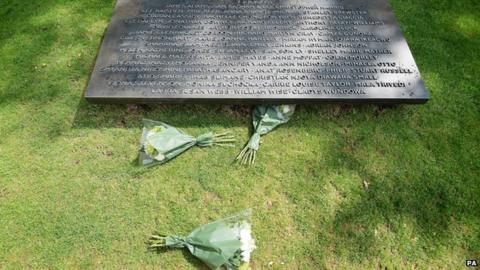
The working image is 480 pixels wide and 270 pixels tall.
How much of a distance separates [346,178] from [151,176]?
200 cm

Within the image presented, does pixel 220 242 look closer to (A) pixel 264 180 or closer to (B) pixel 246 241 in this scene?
(B) pixel 246 241

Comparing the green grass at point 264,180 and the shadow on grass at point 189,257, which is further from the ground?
the green grass at point 264,180

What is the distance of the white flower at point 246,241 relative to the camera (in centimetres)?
300

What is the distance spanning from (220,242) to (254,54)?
209 centimetres

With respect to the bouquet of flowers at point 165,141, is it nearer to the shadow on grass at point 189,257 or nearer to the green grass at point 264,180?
the green grass at point 264,180

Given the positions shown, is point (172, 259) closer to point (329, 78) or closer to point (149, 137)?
point (149, 137)

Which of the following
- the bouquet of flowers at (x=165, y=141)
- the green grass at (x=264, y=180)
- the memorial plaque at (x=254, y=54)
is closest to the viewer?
the green grass at (x=264, y=180)

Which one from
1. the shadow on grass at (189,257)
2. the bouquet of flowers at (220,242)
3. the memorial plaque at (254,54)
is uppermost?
the memorial plaque at (254,54)

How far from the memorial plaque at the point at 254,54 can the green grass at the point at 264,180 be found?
324 mm

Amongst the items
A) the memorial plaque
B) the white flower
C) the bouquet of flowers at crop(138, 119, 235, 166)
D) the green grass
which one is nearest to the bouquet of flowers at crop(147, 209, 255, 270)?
the white flower

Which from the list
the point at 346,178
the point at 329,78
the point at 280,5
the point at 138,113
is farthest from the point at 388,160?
the point at 138,113

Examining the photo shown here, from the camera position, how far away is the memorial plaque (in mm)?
3639

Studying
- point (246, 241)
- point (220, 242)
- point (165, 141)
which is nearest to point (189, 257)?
point (220, 242)

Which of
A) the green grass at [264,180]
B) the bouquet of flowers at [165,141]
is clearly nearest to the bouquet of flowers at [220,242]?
the green grass at [264,180]
